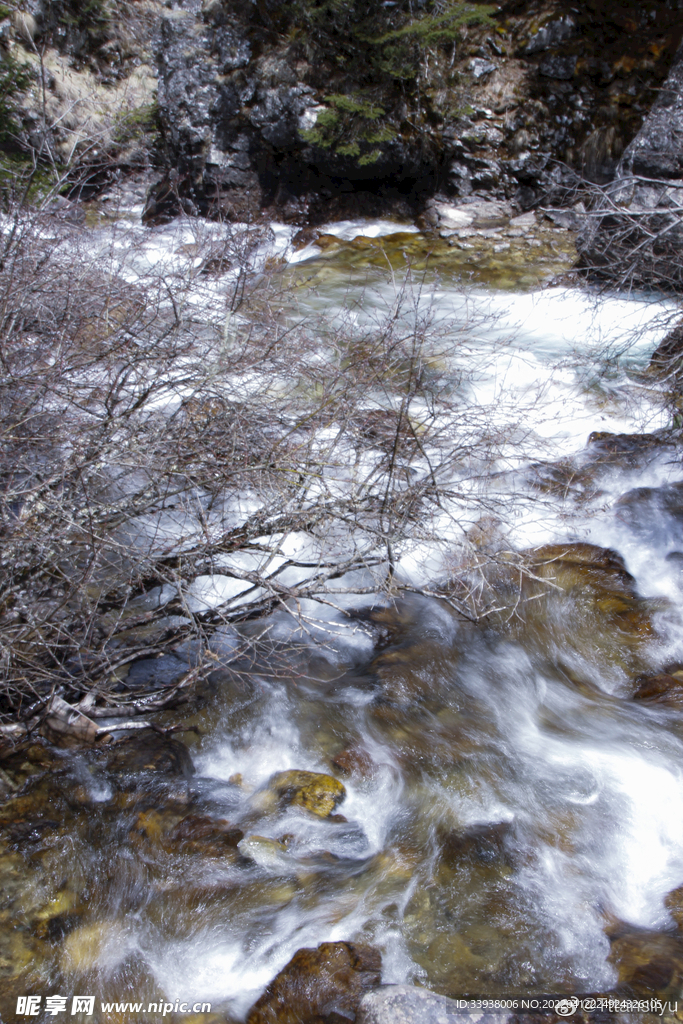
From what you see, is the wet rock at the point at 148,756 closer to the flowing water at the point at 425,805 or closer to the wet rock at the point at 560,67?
the flowing water at the point at 425,805

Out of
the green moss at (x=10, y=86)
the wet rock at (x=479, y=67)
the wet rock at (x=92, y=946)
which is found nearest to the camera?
the wet rock at (x=92, y=946)

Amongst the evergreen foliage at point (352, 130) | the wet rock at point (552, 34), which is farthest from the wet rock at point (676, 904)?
the wet rock at point (552, 34)

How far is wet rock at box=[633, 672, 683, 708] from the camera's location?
12.4 ft

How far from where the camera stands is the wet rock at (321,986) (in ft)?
8.09

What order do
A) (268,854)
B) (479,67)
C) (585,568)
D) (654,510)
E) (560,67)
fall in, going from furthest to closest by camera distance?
(479,67), (560,67), (654,510), (585,568), (268,854)

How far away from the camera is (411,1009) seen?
2375mm

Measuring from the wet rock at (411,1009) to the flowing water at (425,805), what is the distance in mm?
129

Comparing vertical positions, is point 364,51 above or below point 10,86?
above

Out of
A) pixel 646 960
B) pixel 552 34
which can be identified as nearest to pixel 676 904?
pixel 646 960

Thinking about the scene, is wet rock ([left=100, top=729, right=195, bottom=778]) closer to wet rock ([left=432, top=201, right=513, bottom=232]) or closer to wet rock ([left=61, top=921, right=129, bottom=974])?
wet rock ([left=61, top=921, right=129, bottom=974])

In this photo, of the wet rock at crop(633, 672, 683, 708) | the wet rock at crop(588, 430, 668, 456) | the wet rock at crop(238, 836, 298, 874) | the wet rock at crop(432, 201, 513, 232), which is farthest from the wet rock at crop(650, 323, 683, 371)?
the wet rock at crop(432, 201, 513, 232)

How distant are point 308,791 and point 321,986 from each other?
0.89 metres

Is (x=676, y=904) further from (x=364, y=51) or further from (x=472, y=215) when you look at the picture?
(x=364, y=51)

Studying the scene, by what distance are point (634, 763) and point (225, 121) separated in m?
11.5
